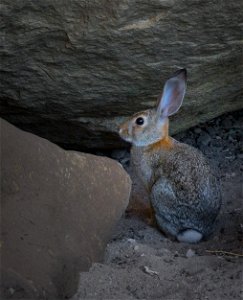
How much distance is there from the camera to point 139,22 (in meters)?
4.58

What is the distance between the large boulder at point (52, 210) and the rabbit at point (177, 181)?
44.0 inches

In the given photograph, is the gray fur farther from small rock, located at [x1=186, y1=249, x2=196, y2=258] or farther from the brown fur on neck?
small rock, located at [x1=186, y1=249, x2=196, y2=258]

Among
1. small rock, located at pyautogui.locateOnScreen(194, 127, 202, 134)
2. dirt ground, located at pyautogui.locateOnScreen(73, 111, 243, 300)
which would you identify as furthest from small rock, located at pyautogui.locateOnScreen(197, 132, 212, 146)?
dirt ground, located at pyautogui.locateOnScreen(73, 111, 243, 300)

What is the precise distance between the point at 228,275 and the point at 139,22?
65.8 inches

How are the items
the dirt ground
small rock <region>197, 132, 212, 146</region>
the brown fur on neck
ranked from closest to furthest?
the dirt ground < the brown fur on neck < small rock <region>197, 132, 212, 146</region>

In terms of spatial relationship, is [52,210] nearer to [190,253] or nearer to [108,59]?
[190,253]

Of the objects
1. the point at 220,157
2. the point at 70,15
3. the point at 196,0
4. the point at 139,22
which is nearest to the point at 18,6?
the point at 70,15

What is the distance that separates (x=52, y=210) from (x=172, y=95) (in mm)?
1891

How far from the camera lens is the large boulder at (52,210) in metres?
3.41

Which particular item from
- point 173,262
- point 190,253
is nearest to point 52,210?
point 173,262

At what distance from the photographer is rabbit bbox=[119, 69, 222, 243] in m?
5.11

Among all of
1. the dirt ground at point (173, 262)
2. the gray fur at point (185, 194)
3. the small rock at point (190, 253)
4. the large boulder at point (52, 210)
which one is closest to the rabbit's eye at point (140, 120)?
the gray fur at point (185, 194)

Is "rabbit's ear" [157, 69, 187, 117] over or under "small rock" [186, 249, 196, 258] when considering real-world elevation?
over

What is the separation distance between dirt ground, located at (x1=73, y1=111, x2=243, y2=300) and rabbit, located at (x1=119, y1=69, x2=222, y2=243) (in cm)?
12
